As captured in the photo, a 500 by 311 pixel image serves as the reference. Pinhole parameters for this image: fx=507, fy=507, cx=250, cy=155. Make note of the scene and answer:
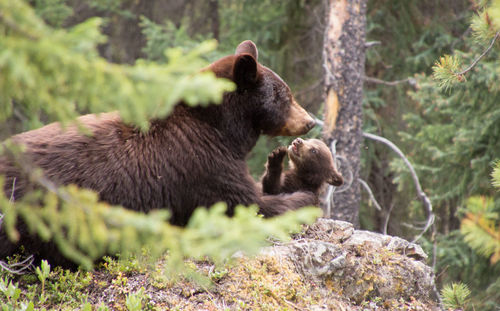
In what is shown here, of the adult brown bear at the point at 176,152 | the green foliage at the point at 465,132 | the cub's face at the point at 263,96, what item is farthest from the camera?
the green foliage at the point at 465,132

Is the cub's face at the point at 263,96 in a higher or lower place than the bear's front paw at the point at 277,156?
higher

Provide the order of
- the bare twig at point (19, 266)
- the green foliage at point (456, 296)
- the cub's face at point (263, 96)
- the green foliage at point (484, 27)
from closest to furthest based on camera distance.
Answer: the bare twig at point (19, 266) → the cub's face at point (263, 96) → the green foliage at point (484, 27) → the green foliage at point (456, 296)

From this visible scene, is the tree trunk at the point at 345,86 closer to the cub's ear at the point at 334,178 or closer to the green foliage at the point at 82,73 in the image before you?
the cub's ear at the point at 334,178

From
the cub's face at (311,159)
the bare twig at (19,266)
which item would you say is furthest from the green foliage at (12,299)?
the cub's face at (311,159)

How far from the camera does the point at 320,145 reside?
218 inches

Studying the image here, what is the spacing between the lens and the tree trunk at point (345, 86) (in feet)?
23.9

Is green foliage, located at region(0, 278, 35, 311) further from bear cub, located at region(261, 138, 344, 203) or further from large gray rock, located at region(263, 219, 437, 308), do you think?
bear cub, located at region(261, 138, 344, 203)

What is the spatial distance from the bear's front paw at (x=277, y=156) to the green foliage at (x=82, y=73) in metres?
3.29

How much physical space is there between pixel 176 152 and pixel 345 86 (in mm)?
3963

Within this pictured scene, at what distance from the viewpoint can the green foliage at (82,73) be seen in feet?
Answer: 5.50

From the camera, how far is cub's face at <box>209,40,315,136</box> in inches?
162

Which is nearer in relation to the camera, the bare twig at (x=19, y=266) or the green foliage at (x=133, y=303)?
the green foliage at (x=133, y=303)

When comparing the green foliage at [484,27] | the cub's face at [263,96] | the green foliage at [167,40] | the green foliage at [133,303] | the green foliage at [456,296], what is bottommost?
the green foliage at [456,296]

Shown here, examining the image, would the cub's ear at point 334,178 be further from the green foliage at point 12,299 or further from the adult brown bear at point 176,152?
the green foliage at point 12,299
